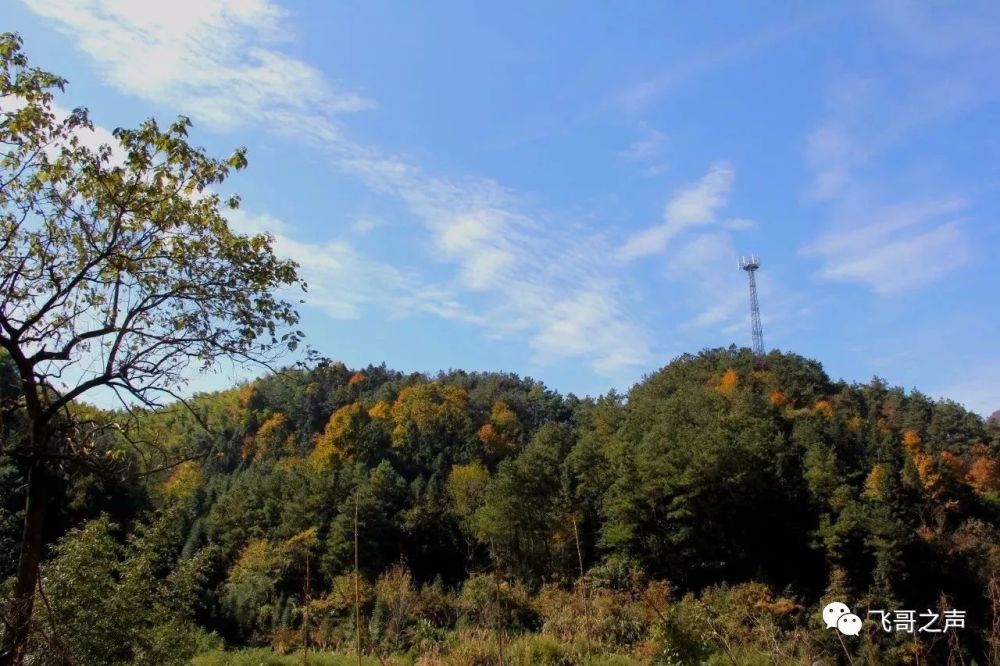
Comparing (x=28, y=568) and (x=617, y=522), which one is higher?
(x=28, y=568)

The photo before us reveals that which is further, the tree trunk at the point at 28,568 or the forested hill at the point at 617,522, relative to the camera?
the forested hill at the point at 617,522

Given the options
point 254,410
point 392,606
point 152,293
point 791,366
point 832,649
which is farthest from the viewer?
point 254,410

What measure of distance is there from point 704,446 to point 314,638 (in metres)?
18.2

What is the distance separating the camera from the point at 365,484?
118 feet

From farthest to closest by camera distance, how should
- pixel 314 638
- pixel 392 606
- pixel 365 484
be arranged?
pixel 365 484, pixel 314 638, pixel 392 606

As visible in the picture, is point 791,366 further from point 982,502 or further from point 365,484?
point 365,484

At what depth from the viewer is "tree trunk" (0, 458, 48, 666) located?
3.38 meters

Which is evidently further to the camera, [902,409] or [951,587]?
[902,409]

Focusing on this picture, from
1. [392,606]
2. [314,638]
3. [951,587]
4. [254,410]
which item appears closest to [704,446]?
[951,587]

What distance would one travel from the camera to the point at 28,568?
3666mm

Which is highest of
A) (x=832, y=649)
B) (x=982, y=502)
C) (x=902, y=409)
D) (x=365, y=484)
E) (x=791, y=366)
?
(x=791, y=366)

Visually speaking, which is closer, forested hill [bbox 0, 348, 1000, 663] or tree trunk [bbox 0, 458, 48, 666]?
tree trunk [bbox 0, 458, 48, 666]

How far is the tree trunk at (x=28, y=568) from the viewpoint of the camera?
3375mm

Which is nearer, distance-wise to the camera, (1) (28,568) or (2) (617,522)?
(1) (28,568)
